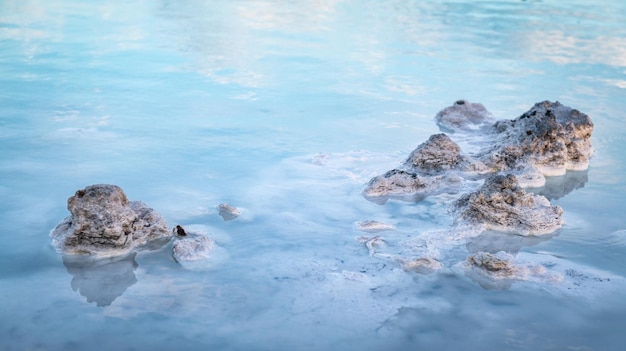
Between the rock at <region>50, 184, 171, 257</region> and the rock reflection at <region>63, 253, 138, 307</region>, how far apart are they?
0.23 ft

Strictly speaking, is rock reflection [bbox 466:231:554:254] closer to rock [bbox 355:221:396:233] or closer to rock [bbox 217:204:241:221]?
rock [bbox 355:221:396:233]

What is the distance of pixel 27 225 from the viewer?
13.1 feet

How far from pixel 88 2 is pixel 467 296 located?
10.8m

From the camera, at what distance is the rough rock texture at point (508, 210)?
13.3 feet

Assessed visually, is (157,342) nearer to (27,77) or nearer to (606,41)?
(27,77)

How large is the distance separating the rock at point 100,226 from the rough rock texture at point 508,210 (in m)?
1.84

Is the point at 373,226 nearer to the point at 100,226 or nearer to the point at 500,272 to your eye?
the point at 500,272

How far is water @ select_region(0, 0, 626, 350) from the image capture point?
309 cm

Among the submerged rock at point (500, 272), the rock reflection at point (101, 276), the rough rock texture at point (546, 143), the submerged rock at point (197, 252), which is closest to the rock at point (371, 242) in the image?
the submerged rock at point (500, 272)

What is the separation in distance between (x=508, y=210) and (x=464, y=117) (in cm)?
211

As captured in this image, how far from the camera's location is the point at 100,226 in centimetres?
363

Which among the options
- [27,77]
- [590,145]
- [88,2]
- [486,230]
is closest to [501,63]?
[590,145]

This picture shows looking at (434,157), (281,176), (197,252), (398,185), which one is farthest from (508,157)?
(197,252)

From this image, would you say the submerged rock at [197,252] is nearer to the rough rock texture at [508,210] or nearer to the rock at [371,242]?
the rock at [371,242]
